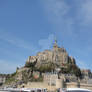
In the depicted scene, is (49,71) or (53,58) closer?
(49,71)

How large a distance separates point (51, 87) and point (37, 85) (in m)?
6.26

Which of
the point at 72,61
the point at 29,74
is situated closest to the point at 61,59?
the point at 72,61

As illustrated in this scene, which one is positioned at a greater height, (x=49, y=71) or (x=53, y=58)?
(x=53, y=58)

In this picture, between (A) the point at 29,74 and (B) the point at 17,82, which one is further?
(A) the point at 29,74

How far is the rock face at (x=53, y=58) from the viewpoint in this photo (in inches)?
3305

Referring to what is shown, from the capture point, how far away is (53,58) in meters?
85.7

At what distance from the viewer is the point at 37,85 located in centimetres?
5544

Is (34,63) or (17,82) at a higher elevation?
(34,63)

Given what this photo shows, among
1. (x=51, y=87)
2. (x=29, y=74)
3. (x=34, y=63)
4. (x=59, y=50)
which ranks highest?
(x=59, y=50)

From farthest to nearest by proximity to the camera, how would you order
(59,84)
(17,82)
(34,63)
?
(34,63)
(17,82)
(59,84)

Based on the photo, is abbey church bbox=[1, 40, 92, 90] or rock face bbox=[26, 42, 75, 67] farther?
rock face bbox=[26, 42, 75, 67]

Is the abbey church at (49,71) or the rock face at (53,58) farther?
the rock face at (53,58)

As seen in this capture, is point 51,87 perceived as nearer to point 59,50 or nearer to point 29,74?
point 29,74

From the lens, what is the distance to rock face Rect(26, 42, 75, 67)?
83.9 metres
